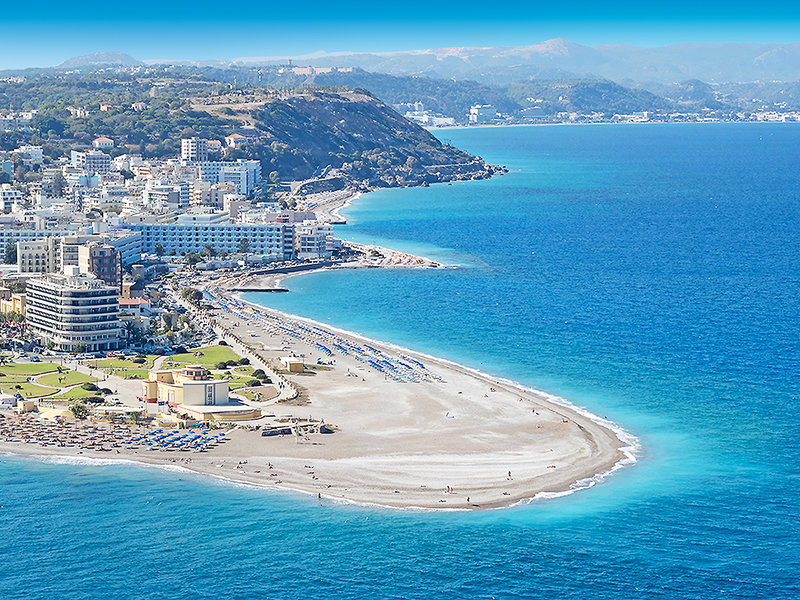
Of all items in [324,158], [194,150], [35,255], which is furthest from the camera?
[324,158]

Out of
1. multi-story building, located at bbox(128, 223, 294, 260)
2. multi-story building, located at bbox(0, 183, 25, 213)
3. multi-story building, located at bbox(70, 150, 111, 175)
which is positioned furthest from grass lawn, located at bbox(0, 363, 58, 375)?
multi-story building, located at bbox(70, 150, 111, 175)

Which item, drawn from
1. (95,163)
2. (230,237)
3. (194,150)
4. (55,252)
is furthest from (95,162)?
(55,252)

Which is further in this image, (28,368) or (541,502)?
(28,368)

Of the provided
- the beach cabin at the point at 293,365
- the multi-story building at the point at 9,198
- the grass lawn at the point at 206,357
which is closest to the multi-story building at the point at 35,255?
the grass lawn at the point at 206,357

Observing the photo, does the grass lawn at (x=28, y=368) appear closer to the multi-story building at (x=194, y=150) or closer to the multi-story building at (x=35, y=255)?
the multi-story building at (x=35, y=255)

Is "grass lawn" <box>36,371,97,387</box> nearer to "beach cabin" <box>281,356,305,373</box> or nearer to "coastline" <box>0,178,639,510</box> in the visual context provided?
"beach cabin" <box>281,356,305,373</box>

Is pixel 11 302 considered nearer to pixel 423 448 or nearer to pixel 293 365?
pixel 293 365
